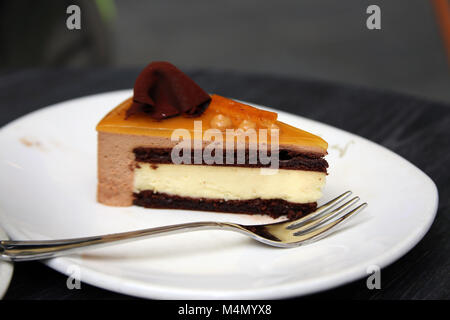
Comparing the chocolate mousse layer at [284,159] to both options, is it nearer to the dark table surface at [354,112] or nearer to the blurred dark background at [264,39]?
the dark table surface at [354,112]

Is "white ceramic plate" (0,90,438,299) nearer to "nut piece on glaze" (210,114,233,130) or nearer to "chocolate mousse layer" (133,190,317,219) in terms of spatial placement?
"chocolate mousse layer" (133,190,317,219)

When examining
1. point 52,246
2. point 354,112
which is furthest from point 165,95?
point 354,112

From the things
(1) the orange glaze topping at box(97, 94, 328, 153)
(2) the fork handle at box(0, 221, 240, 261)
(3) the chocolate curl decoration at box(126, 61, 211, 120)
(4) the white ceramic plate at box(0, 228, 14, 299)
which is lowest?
(4) the white ceramic plate at box(0, 228, 14, 299)

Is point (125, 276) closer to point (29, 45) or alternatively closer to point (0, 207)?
point (0, 207)

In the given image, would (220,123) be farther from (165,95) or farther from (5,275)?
(5,275)

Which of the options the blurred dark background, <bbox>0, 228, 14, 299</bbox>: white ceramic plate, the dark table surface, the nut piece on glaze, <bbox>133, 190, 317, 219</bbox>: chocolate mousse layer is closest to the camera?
<bbox>0, 228, 14, 299</bbox>: white ceramic plate

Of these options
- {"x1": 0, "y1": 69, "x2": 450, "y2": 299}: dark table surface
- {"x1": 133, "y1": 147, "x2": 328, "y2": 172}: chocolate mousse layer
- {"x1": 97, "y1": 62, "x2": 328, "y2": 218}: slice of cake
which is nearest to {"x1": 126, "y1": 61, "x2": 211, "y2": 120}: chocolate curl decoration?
{"x1": 97, "y1": 62, "x2": 328, "y2": 218}: slice of cake
